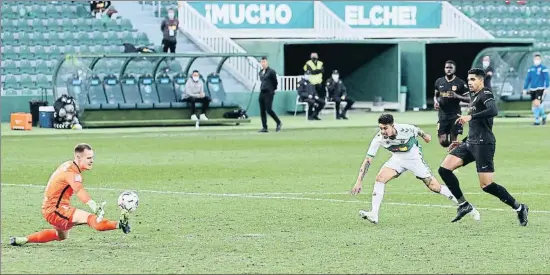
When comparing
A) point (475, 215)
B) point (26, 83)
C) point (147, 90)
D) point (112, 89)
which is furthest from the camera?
point (26, 83)

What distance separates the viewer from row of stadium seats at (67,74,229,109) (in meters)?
37.4

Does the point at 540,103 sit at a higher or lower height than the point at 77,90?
lower

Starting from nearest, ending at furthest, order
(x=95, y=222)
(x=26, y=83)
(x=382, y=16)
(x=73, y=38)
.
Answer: (x=95, y=222), (x=26, y=83), (x=73, y=38), (x=382, y=16)

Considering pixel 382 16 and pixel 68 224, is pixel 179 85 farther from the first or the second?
pixel 68 224

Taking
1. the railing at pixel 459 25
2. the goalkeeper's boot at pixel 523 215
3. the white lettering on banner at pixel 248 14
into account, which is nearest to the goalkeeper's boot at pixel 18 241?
the goalkeeper's boot at pixel 523 215

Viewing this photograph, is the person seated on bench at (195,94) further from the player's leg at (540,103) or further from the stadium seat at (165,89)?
the player's leg at (540,103)

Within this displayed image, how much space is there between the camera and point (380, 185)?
1591 cm

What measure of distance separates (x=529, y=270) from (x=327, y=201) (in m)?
6.70

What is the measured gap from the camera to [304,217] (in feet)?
54.3

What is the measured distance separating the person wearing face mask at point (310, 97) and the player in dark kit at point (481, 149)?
80.7 feet

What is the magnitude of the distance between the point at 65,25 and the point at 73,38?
0.63 m

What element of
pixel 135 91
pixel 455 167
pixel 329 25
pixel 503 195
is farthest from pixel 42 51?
pixel 503 195

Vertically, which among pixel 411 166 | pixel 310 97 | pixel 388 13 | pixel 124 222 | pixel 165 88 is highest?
pixel 388 13

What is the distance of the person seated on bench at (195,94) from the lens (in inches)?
1474
